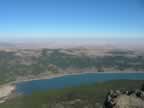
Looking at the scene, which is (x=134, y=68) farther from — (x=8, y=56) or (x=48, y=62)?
(x=8, y=56)

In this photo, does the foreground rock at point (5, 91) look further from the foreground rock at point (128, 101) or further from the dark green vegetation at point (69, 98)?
the foreground rock at point (128, 101)

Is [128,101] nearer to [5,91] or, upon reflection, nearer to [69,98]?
[69,98]

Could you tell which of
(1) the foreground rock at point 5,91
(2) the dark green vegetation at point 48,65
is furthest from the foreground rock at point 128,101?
(2) the dark green vegetation at point 48,65

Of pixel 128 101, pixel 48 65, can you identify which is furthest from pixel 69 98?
pixel 48 65

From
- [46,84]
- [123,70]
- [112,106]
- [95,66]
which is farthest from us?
[95,66]

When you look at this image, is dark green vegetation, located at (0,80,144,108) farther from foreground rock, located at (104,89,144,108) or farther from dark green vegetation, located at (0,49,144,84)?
dark green vegetation, located at (0,49,144,84)

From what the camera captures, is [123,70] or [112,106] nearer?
[112,106]

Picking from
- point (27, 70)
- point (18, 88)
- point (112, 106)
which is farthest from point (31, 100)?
point (27, 70)

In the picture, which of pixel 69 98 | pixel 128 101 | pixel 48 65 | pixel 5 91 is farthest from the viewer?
pixel 48 65
